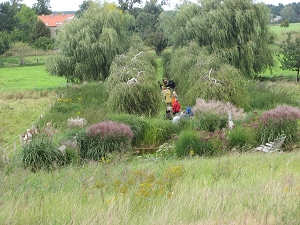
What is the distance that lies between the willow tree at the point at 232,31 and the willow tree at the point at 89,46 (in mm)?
4608

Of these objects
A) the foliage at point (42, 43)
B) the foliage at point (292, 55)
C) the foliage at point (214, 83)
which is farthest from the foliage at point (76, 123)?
the foliage at point (42, 43)

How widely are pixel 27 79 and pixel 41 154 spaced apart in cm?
3619

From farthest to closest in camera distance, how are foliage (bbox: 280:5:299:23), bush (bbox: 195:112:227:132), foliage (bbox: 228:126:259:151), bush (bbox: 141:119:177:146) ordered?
foliage (bbox: 280:5:299:23), bush (bbox: 141:119:177:146), bush (bbox: 195:112:227:132), foliage (bbox: 228:126:259:151)

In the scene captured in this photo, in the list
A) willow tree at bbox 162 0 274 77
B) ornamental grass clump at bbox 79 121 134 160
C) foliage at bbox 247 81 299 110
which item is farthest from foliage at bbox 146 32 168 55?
ornamental grass clump at bbox 79 121 134 160

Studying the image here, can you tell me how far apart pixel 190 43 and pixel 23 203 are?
22758 millimetres

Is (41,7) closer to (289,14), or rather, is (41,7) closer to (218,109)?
(289,14)

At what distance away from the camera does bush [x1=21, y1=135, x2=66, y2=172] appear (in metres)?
10.7

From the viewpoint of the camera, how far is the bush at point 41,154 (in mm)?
10695

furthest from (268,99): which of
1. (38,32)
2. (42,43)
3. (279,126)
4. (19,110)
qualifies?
(38,32)

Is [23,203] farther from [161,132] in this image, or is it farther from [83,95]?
[83,95]

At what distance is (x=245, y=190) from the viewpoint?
532 cm

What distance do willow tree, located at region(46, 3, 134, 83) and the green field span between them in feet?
24.3

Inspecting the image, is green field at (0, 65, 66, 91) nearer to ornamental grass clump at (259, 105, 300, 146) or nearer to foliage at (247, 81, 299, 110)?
foliage at (247, 81, 299, 110)

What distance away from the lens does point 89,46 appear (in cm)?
3006
